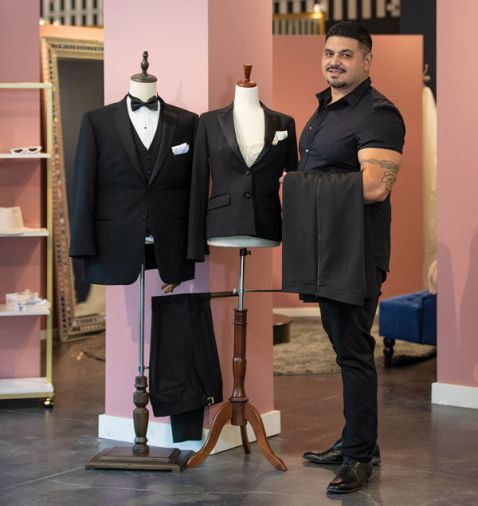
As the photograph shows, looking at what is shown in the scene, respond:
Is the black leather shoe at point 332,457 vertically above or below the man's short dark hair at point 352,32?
below

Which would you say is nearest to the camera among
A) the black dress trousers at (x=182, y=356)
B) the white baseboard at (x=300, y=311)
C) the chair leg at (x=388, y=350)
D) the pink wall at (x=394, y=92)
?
the black dress trousers at (x=182, y=356)

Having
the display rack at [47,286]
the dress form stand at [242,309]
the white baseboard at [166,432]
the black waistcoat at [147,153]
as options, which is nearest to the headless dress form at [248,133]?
the dress form stand at [242,309]

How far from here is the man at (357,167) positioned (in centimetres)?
379

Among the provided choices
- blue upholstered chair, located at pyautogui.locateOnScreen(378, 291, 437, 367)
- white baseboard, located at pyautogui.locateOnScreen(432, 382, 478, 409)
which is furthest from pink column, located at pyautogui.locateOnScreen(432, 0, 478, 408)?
blue upholstered chair, located at pyautogui.locateOnScreen(378, 291, 437, 367)

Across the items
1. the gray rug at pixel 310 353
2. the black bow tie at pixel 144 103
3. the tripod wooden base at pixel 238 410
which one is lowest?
the gray rug at pixel 310 353

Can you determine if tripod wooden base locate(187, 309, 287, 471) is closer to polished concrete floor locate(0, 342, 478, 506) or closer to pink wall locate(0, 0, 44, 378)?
polished concrete floor locate(0, 342, 478, 506)

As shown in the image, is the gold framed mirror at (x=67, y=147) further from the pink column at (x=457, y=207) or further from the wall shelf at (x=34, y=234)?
the pink column at (x=457, y=207)

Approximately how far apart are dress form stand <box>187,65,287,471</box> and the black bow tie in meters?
0.33

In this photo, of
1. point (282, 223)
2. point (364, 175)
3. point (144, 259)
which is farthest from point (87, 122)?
point (364, 175)

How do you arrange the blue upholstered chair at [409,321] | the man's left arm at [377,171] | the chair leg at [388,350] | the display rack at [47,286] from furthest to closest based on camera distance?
1. the chair leg at [388,350]
2. the blue upholstered chair at [409,321]
3. the display rack at [47,286]
4. the man's left arm at [377,171]

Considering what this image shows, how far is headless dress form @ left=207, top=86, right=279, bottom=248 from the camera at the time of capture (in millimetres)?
4176

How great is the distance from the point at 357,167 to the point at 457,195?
179cm

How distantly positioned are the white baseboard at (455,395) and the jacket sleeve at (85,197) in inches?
90.2

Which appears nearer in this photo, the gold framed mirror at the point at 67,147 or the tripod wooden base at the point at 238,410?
the tripod wooden base at the point at 238,410
